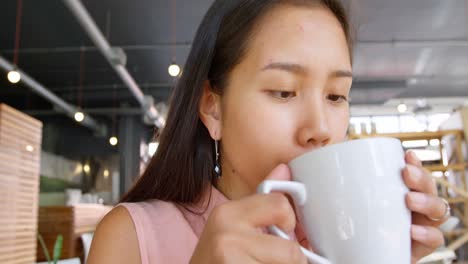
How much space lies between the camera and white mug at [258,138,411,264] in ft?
1.41

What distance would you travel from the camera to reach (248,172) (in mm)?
713

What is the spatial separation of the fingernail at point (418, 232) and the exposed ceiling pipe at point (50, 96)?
645cm

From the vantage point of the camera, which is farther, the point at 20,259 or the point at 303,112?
the point at 20,259

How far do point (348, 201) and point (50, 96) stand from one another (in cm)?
912

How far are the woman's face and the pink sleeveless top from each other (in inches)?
6.0

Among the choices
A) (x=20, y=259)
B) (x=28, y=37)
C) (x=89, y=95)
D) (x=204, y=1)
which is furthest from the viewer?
(x=89, y=95)

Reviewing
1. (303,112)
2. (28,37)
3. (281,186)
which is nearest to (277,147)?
(303,112)

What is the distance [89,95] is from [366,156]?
1063 cm

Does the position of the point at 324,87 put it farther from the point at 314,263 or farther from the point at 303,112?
the point at 314,263

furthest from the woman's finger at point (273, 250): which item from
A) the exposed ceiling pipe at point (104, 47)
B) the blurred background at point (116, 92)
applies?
the exposed ceiling pipe at point (104, 47)

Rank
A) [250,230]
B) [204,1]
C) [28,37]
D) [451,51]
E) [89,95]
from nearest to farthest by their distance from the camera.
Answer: [250,230] → [204,1] → [28,37] → [451,51] → [89,95]

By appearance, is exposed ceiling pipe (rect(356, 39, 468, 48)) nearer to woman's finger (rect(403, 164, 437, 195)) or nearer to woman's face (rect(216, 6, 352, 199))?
woman's face (rect(216, 6, 352, 199))

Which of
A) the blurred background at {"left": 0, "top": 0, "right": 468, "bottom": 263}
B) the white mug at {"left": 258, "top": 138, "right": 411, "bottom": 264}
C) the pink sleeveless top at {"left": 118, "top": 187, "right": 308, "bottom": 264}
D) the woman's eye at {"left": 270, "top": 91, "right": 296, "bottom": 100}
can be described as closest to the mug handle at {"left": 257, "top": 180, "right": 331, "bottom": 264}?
the white mug at {"left": 258, "top": 138, "right": 411, "bottom": 264}

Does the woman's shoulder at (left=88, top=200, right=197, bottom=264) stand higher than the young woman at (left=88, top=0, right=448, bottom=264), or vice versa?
the young woman at (left=88, top=0, right=448, bottom=264)
